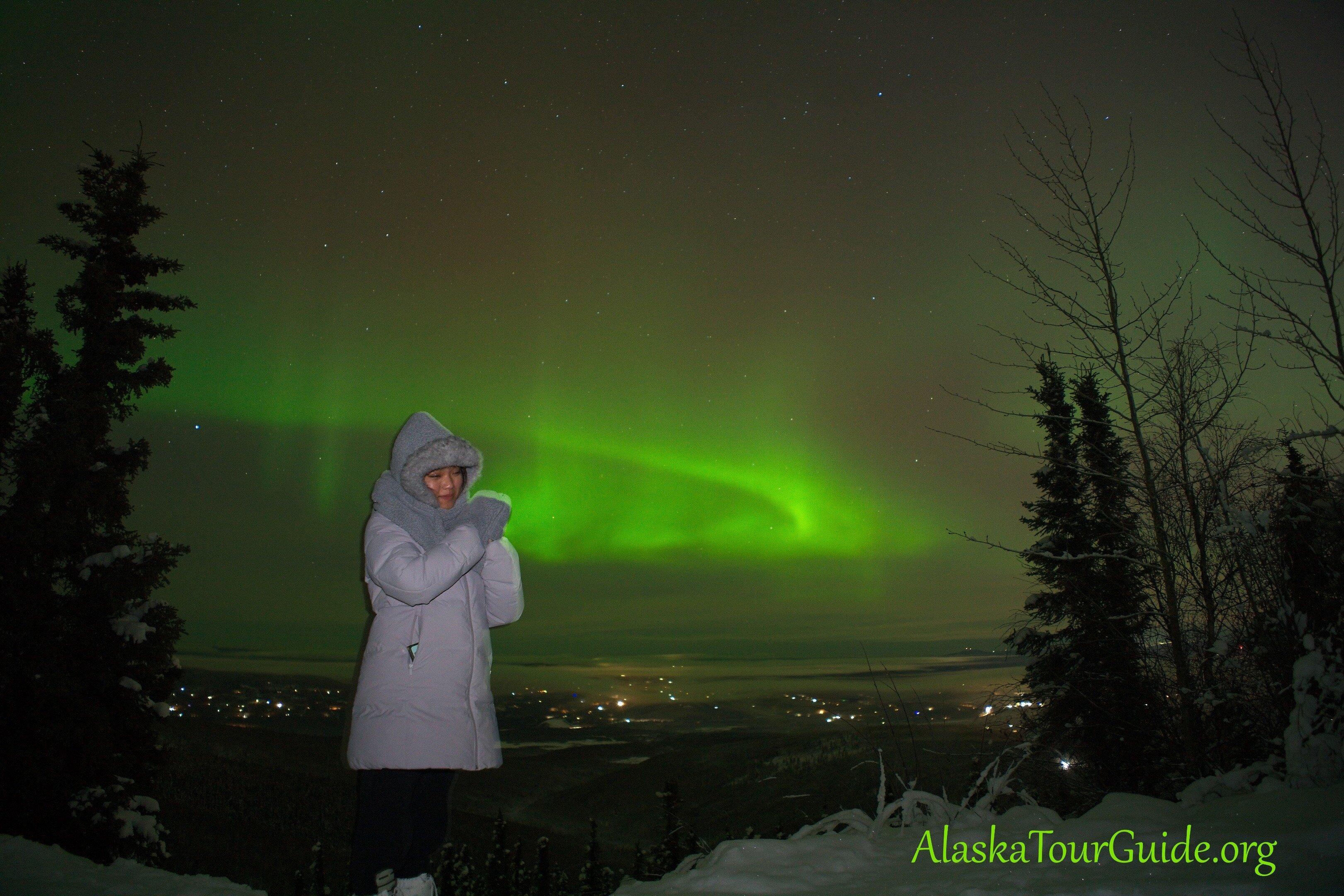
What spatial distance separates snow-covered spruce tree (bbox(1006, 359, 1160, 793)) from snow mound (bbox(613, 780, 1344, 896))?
2.88m

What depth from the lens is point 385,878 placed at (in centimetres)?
257

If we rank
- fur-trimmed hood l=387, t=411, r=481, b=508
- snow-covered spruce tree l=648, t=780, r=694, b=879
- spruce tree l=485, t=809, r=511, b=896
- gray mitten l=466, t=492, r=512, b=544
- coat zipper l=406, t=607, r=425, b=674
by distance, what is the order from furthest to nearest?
spruce tree l=485, t=809, r=511, b=896 → snow-covered spruce tree l=648, t=780, r=694, b=879 → fur-trimmed hood l=387, t=411, r=481, b=508 → gray mitten l=466, t=492, r=512, b=544 → coat zipper l=406, t=607, r=425, b=674

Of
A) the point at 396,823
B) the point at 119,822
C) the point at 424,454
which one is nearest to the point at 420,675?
the point at 396,823

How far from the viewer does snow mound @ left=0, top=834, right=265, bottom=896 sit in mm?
3326

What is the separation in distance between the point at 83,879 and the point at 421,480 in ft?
9.65

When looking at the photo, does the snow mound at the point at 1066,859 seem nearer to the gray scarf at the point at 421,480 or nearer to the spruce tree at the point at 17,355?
the gray scarf at the point at 421,480

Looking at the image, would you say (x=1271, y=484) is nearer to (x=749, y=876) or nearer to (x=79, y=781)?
(x=749, y=876)

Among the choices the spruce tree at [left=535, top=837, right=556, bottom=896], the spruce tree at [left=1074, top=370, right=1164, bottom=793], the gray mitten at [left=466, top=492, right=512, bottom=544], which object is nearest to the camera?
the gray mitten at [left=466, top=492, right=512, bottom=544]

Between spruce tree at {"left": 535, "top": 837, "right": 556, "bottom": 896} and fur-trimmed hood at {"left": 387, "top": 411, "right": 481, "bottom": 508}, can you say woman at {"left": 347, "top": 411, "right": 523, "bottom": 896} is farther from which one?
spruce tree at {"left": 535, "top": 837, "right": 556, "bottom": 896}

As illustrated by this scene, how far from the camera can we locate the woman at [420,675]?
265 cm

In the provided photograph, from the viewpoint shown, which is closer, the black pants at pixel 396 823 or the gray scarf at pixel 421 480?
the black pants at pixel 396 823

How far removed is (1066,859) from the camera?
Answer: 2.48m

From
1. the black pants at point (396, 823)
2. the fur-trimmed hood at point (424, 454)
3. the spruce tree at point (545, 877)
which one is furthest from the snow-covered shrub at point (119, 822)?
the spruce tree at point (545, 877)

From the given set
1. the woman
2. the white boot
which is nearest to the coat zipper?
the woman
